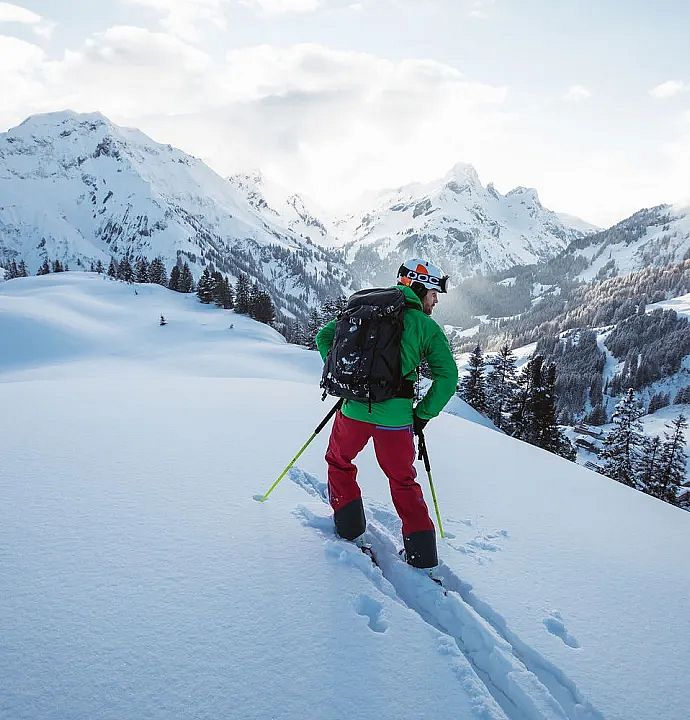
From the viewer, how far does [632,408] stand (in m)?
31.0

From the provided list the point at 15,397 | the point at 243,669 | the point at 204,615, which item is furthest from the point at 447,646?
the point at 15,397

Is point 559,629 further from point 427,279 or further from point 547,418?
point 547,418

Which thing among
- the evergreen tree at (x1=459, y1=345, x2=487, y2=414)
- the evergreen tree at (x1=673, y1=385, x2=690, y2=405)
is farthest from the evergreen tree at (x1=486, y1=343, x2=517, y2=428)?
the evergreen tree at (x1=673, y1=385, x2=690, y2=405)

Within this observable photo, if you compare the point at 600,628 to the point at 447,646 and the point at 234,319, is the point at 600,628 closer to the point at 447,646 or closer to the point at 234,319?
the point at 447,646

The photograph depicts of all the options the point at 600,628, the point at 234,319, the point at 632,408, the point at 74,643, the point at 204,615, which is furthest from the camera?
the point at 234,319

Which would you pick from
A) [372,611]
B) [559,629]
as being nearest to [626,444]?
[559,629]

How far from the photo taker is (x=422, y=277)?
450 centimetres

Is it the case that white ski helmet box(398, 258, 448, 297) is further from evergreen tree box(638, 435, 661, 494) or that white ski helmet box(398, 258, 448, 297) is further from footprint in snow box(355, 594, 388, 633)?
evergreen tree box(638, 435, 661, 494)

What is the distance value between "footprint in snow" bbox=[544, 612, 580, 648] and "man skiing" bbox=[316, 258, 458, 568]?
100 centimetres

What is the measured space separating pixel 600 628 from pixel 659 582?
133 cm

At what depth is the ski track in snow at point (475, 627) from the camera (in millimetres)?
2853

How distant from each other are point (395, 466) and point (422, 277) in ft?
6.26

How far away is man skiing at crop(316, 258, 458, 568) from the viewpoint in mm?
4121

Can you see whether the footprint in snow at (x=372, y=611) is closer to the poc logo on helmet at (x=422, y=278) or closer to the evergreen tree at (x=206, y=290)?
the poc logo on helmet at (x=422, y=278)
